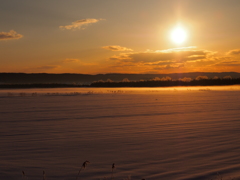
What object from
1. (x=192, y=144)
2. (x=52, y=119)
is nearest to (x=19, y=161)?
(x=192, y=144)

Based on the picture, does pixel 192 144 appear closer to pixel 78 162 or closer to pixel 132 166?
pixel 132 166

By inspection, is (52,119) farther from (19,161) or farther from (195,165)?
(195,165)

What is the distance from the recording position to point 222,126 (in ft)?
25.4

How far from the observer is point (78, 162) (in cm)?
472

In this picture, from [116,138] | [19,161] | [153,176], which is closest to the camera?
[153,176]

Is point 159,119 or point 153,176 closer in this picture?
point 153,176

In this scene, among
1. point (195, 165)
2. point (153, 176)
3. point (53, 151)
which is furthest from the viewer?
point (53, 151)

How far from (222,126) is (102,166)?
4.40 m

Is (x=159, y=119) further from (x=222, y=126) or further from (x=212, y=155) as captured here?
(x=212, y=155)

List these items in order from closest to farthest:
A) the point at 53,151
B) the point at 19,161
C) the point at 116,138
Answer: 1. the point at 19,161
2. the point at 53,151
3. the point at 116,138

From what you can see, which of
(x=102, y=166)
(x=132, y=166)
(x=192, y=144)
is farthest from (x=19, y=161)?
(x=192, y=144)

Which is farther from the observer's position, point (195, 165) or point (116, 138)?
point (116, 138)

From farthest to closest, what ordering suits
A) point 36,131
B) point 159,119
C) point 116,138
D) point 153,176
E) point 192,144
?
point 159,119, point 36,131, point 116,138, point 192,144, point 153,176

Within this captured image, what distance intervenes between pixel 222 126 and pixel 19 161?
5.26 m
